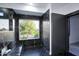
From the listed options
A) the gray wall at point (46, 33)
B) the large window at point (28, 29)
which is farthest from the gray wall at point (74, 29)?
the large window at point (28, 29)

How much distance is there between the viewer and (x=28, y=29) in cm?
148

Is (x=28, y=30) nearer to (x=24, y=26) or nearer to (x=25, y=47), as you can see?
(x=24, y=26)

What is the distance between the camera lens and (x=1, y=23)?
4.78ft

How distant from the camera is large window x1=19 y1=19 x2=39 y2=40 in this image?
1482 mm

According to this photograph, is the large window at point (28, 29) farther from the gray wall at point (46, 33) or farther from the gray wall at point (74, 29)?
the gray wall at point (74, 29)

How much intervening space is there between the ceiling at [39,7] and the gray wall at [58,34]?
9cm

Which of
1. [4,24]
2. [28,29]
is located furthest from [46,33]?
[4,24]

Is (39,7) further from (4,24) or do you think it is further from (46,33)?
(4,24)

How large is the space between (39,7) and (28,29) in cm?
36

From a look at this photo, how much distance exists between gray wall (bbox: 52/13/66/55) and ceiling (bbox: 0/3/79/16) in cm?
9

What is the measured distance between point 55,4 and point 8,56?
0.95 metres

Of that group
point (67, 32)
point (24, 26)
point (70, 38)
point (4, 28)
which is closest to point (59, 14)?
point (67, 32)

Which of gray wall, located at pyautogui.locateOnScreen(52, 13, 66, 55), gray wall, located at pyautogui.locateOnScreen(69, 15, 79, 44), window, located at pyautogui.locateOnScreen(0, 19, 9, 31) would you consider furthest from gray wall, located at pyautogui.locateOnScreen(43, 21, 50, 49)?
window, located at pyautogui.locateOnScreen(0, 19, 9, 31)

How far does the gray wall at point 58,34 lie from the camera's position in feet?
4.88
